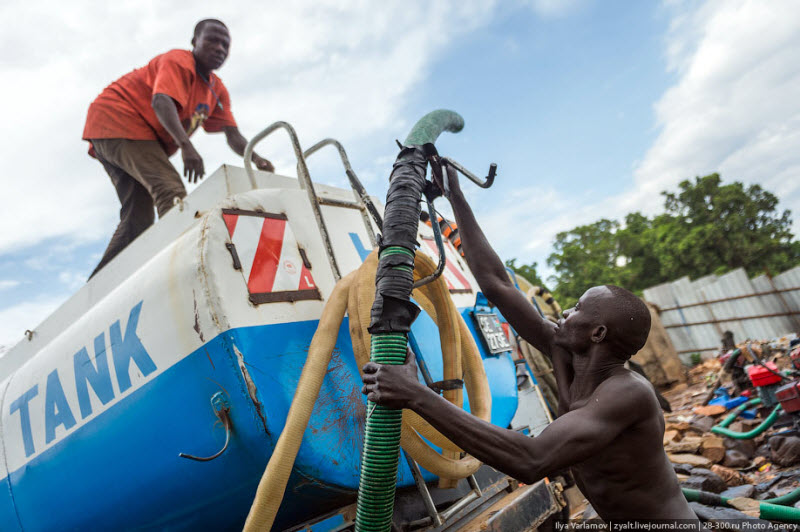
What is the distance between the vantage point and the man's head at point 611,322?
54.6 inches

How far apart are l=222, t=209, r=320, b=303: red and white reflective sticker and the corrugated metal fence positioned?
1244 centimetres

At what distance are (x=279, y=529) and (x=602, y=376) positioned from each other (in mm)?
1358

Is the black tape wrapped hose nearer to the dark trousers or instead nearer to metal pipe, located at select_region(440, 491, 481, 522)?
metal pipe, located at select_region(440, 491, 481, 522)

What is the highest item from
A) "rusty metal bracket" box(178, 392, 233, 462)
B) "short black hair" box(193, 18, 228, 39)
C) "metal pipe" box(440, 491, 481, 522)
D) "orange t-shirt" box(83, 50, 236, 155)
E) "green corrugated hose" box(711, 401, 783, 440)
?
"short black hair" box(193, 18, 228, 39)

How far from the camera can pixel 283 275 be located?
196 cm

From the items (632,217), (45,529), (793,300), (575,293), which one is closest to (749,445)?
(45,529)

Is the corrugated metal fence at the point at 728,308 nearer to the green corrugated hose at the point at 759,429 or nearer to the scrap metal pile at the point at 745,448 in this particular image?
Result: the scrap metal pile at the point at 745,448

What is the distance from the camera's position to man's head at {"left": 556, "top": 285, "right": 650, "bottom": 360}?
1.39 m

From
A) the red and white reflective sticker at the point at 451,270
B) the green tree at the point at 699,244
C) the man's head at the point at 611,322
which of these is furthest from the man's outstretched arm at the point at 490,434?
the green tree at the point at 699,244

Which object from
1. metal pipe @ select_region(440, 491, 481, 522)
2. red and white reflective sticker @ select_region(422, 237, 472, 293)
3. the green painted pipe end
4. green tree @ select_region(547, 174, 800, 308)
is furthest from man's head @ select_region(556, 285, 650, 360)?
green tree @ select_region(547, 174, 800, 308)

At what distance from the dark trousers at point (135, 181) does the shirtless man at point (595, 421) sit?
8.57 feet

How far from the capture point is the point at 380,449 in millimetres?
1249

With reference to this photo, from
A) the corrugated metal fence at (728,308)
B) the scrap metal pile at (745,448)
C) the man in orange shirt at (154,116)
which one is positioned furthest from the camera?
the corrugated metal fence at (728,308)

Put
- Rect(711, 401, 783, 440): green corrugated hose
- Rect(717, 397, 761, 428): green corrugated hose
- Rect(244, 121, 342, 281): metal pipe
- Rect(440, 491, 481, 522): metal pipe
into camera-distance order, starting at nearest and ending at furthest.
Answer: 1. Rect(440, 491, 481, 522): metal pipe
2. Rect(244, 121, 342, 281): metal pipe
3. Rect(711, 401, 783, 440): green corrugated hose
4. Rect(717, 397, 761, 428): green corrugated hose
